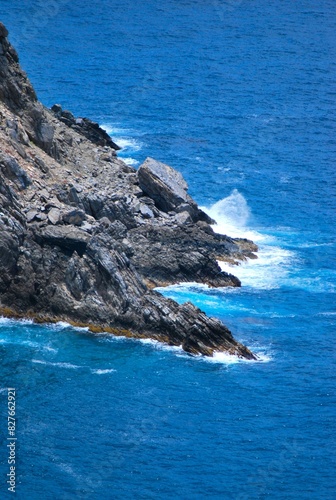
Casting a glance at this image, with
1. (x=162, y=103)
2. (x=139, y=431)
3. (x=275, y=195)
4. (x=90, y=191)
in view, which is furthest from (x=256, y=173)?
(x=139, y=431)

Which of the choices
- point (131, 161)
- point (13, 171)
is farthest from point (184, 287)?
point (131, 161)

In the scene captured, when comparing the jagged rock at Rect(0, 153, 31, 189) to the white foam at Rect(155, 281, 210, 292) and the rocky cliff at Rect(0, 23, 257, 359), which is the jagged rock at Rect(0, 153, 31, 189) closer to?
the rocky cliff at Rect(0, 23, 257, 359)

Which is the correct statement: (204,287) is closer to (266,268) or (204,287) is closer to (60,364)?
(266,268)

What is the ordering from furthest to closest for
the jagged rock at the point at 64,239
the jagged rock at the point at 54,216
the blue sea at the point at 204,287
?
the jagged rock at the point at 54,216, the jagged rock at the point at 64,239, the blue sea at the point at 204,287

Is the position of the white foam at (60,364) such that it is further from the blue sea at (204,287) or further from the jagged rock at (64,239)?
the jagged rock at (64,239)

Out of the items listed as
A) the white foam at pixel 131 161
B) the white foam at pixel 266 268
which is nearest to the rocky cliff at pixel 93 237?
the white foam at pixel 266 268

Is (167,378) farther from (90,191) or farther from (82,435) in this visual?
(90,191)

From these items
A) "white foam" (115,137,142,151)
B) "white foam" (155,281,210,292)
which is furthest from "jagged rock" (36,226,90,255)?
"white foam" (115,137,142,151)
